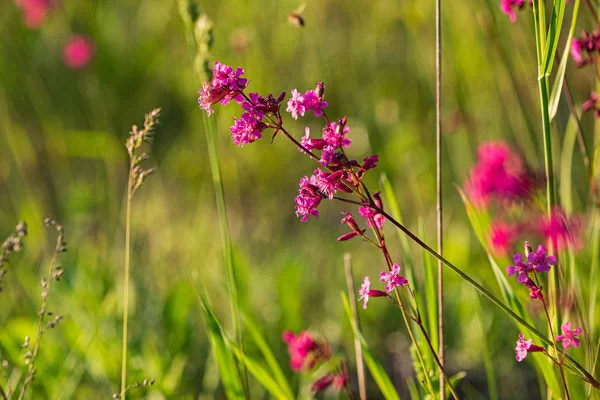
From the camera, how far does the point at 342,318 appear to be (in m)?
2.13

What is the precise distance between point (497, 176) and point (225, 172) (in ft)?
6.63

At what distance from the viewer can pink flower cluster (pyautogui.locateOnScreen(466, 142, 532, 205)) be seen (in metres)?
1.62

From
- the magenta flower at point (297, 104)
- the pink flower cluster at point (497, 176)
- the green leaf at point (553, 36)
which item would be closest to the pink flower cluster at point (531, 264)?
the green leaf at point (553, 36)

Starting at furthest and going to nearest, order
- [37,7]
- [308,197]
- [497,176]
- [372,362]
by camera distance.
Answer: [37,7] < [497,176] < [372,362] < [308,197]

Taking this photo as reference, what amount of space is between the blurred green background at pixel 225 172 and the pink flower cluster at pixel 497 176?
103 mm

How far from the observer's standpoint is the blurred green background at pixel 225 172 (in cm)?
200

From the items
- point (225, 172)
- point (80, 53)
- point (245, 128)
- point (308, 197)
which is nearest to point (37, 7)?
point (80, 53)

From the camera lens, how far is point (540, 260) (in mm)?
1032

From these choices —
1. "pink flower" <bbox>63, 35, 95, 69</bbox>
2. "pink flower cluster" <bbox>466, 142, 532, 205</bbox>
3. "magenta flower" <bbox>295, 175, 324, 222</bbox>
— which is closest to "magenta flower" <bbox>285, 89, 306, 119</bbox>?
"magenta flower" <bbox>295, 175, 324, 222</bbox>

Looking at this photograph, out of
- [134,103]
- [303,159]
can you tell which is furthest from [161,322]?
[134,103]

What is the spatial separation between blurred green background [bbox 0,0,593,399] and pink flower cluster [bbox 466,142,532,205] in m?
0.10

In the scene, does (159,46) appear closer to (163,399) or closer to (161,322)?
(161,322)

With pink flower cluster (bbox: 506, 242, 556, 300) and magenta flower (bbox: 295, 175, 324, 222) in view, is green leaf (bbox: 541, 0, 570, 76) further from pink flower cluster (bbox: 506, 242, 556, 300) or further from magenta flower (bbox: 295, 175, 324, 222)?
magenta flower (bbox: 295, 175, 324, 222)

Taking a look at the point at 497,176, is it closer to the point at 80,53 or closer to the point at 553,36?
the point at 553,36
